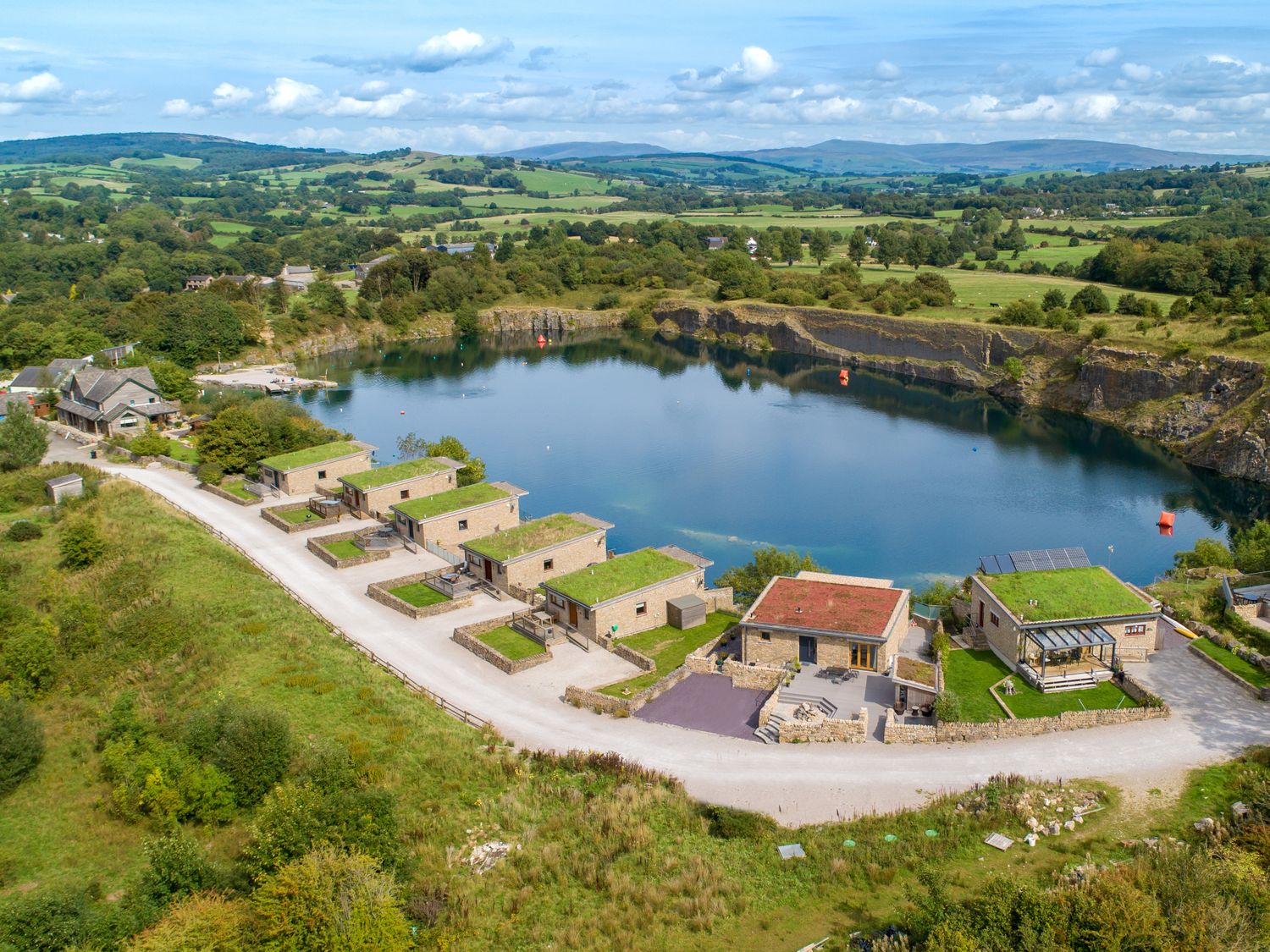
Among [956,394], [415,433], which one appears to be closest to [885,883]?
[415,433]

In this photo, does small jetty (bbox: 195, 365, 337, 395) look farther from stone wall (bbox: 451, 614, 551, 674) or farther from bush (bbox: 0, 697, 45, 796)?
bush (bbox: 0, 697, 45, 796)

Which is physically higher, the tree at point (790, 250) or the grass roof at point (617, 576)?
the tree at point (790, 250)

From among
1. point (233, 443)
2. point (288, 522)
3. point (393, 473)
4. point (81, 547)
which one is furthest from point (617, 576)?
point (233, 443)

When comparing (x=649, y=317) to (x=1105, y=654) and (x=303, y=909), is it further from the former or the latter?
(x=303, y=909)

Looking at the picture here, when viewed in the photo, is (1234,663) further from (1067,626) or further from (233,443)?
(233,443)

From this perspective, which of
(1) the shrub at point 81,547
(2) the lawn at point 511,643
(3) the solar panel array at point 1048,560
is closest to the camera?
(2) the lawn at point 511,643

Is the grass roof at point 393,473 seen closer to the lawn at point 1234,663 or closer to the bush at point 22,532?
the bush at point 22,532

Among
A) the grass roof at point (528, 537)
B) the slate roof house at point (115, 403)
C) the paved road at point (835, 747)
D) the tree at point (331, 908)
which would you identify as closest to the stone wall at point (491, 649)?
the paved road at point (835, 747)
